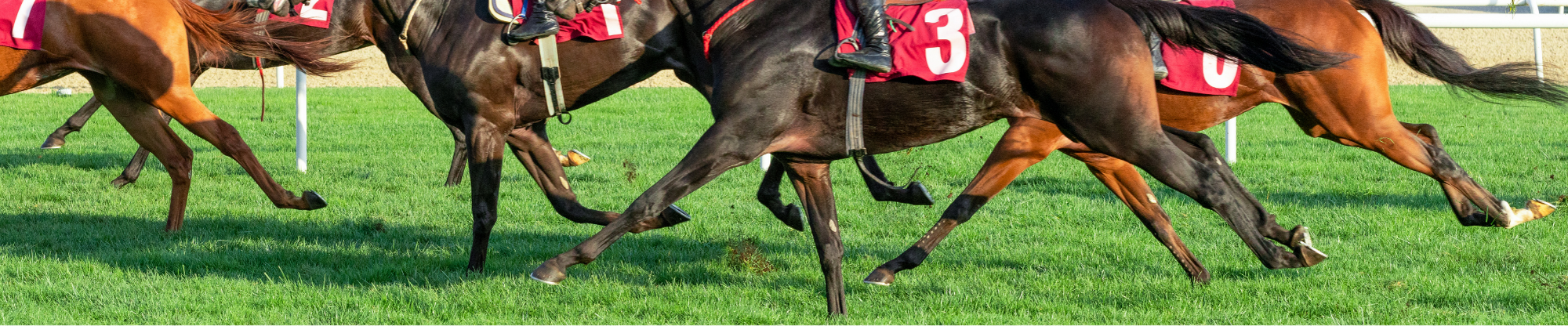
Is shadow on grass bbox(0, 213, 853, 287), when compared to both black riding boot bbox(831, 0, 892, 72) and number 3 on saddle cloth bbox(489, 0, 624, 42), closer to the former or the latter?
number 3 on saddle cloth bbox(489, 0, 624, 42)

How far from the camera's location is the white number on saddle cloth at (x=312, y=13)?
576 centimetres

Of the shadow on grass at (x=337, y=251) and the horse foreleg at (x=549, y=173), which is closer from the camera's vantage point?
the shadow on grass at (x=337, y=251)

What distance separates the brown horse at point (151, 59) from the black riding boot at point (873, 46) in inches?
115

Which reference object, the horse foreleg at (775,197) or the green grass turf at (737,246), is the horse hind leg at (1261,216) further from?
the horse foreleg at (775,197)

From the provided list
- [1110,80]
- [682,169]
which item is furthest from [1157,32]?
[682,169]

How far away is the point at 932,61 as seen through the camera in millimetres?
3668

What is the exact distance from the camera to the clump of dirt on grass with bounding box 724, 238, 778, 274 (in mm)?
4930

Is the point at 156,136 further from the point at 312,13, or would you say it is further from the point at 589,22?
the point at 589,22

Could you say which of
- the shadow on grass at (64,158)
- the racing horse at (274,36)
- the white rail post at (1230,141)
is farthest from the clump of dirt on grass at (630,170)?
the white rail post at (1230,141)

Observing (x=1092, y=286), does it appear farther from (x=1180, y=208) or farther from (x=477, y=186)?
(x=477, y=186)

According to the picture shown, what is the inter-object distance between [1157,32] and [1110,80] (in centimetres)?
35

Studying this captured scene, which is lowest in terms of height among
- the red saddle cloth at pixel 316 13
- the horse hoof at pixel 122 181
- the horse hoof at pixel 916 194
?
the horse hoof at pixel 122 181

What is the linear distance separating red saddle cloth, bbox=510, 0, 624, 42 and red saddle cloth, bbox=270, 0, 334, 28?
62.5 inches

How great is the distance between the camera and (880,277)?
4566 mm
